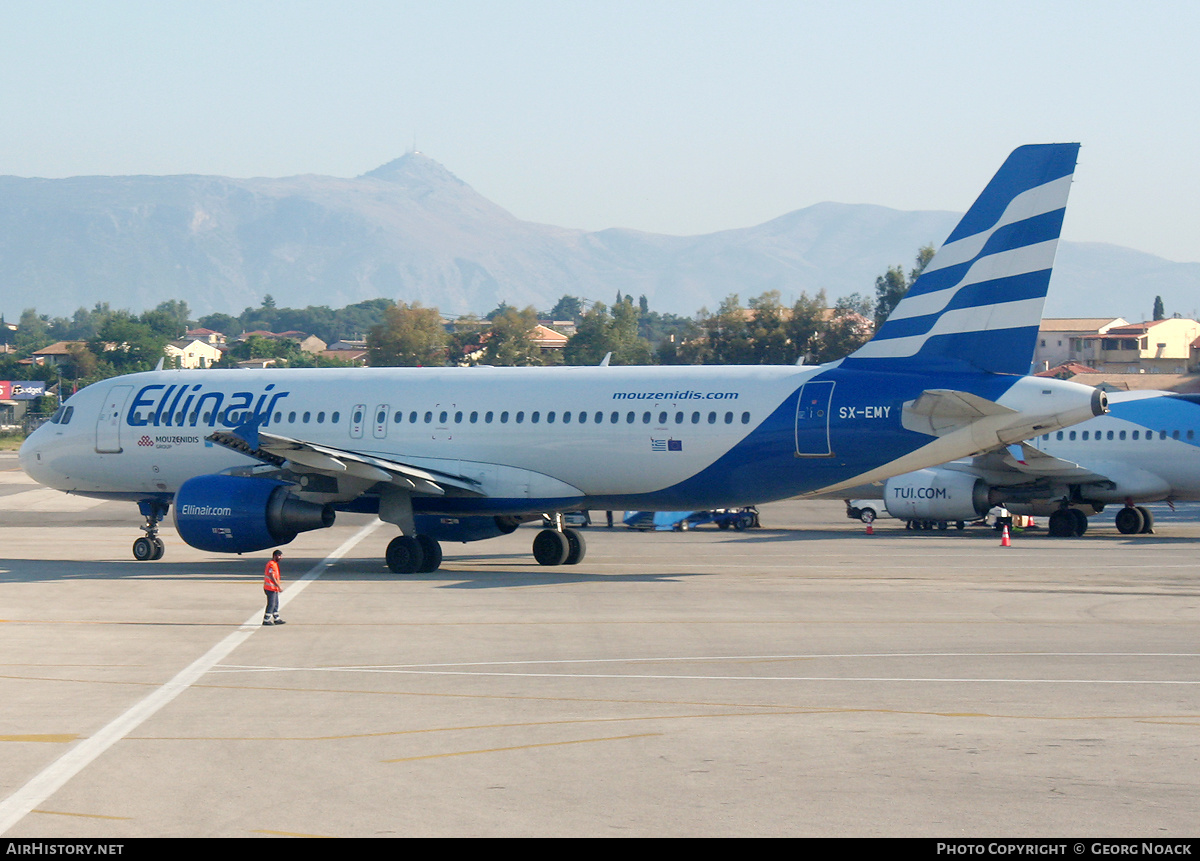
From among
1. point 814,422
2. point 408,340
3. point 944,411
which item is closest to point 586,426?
point 814,422

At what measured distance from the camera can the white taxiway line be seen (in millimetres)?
10258

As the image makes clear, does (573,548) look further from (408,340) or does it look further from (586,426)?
(408,340)

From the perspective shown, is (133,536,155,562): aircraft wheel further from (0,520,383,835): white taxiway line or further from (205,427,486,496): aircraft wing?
(0,520,383,835): white taxiway line

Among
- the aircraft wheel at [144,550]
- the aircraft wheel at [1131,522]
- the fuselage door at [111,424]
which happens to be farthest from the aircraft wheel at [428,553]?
the aircraft wheel at [1131,522]

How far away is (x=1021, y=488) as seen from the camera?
41531 mm

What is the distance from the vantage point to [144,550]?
31.5 metres

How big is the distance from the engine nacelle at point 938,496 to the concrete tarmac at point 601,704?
46.2ft

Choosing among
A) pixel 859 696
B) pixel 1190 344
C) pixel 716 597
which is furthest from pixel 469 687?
pixel 1190 344

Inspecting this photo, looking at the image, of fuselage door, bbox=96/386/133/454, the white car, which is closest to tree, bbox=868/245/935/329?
the white car

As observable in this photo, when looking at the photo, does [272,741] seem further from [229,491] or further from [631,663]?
[229,491]

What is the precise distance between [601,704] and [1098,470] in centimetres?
3061

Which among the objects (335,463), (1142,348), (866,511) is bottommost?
(866,511)

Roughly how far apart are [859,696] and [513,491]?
1488cm

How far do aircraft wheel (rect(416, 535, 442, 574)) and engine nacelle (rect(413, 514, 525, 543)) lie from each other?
6.09 feet
